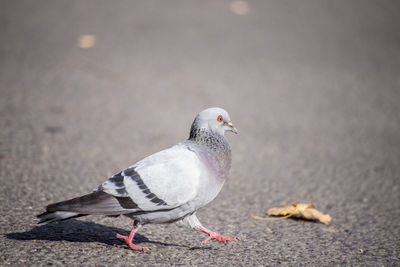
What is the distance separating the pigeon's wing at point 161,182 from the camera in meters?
2.97

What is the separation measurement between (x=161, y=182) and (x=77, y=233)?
0.94m

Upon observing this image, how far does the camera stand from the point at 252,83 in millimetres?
7797

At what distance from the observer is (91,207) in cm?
293

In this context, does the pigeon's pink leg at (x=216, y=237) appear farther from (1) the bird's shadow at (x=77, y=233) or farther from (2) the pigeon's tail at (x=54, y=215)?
(2) the pigeon's tail at (x=54, y=215)

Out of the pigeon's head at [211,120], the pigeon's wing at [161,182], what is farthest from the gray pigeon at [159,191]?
the pigeon's head at [211,120]

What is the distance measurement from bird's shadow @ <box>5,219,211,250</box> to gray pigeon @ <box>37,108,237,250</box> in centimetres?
26

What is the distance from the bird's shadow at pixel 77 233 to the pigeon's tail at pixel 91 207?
382 mm

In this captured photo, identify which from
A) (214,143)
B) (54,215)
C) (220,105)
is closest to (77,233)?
(54,215)

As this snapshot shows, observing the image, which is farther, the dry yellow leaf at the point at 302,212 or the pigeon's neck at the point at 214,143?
the dry yellow leaf at the point at 302,212

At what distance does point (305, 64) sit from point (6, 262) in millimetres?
7004

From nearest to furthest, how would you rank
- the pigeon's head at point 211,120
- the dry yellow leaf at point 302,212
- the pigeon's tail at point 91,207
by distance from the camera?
the pigeon's tail at point 91,207 < the pigeon's head at point 211,120 < the dry yellow leaf at point 302,212

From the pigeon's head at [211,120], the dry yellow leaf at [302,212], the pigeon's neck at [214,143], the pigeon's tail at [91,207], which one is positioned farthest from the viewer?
the dry yellow leaf at [302,212]

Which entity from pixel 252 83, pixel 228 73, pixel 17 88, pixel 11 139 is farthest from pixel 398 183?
pixel 17 88

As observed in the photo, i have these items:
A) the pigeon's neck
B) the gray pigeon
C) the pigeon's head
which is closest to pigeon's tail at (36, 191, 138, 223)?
the gray pigeon
